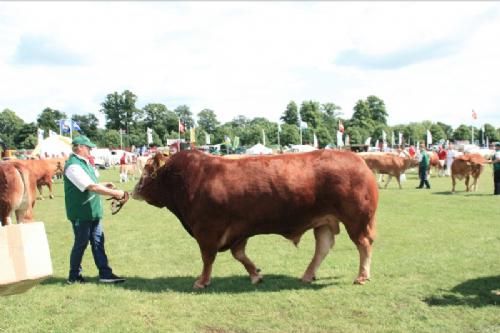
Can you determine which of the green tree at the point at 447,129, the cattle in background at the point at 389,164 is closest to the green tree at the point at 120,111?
the green tree at the point at 447,129

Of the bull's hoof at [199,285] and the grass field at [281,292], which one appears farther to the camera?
the bull's hoof at [199,285]

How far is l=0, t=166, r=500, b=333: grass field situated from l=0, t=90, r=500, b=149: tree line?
81942 millimetres

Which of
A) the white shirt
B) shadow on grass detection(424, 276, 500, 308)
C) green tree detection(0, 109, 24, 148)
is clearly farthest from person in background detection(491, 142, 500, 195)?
green tree detection(0, 109, 24, 148)

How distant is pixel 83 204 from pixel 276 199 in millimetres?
2826

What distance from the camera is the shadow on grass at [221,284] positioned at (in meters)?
7.01

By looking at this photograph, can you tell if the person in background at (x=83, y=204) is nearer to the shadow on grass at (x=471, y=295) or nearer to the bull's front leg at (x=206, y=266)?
the bull's front leg at (x=206, y=266)

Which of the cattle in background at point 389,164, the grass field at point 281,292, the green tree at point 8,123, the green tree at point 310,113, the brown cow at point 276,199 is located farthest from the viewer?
the green tree at point 8,123

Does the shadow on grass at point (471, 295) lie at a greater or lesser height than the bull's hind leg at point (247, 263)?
lesser

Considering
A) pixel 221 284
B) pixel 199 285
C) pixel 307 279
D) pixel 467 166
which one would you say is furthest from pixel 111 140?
pixel 307 279

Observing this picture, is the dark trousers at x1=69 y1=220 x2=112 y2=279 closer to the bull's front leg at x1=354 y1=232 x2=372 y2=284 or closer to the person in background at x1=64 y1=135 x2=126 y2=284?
the person in background at x1=64 y1=135 x2=126 y2=284

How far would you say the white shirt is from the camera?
23.0 feet

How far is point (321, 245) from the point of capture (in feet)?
24.5

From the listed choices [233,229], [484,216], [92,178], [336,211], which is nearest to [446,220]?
[484,216]

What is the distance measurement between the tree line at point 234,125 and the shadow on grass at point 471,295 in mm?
85025
